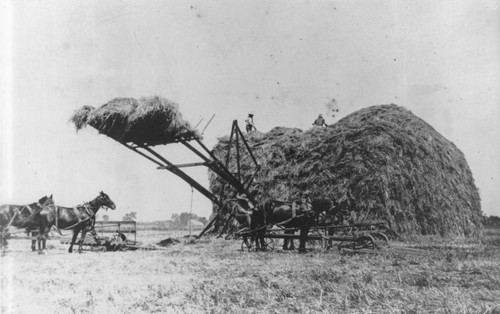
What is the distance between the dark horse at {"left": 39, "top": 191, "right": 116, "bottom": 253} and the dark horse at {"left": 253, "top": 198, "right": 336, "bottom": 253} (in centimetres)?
555

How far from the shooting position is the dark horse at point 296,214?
11.3 meters

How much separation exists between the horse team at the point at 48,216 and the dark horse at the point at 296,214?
5601 millimetres

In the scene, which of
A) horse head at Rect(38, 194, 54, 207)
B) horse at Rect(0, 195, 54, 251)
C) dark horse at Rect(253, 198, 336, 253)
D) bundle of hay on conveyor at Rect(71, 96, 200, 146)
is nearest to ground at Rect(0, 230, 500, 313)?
dark horse at Rect(253, 198, 336, 253)

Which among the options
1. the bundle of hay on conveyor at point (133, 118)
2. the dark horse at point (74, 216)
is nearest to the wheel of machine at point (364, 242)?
the bundle of hay on conveyor at point (133, 118)

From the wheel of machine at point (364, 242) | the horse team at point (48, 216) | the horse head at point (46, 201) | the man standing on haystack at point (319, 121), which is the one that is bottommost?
the wheel of machine at point (364, 242)

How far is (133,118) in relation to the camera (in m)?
11.5

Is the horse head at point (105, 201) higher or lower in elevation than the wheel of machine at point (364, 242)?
higher

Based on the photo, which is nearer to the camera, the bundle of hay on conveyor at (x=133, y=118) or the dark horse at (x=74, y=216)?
the bundle of hay on conveyor at (x=133, y=118)

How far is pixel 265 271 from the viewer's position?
7332 millimetres

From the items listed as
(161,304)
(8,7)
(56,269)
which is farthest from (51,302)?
(8,7)

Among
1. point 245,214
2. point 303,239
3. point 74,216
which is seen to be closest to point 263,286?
point 303,239

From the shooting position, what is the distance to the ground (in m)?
4.68

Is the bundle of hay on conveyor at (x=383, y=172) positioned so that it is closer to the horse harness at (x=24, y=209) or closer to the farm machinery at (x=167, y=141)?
the farm machinery at (x=167, y=141)

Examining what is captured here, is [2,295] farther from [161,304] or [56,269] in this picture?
[56,269]
